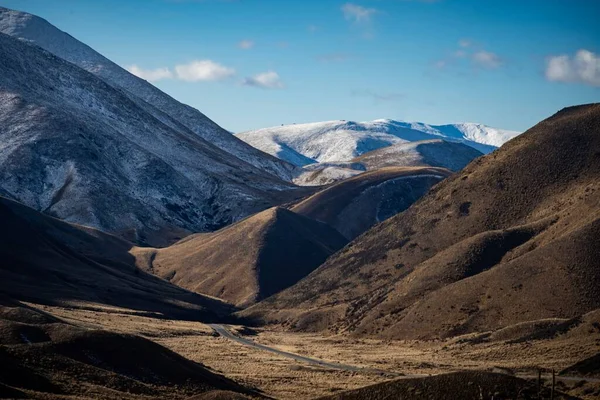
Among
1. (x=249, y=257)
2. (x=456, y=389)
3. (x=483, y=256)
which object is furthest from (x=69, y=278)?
(x=456, y=389)

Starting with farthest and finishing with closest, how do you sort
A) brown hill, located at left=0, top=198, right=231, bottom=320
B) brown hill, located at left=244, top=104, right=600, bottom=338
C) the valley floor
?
brown hill, located at left=0, top=198, right=231, bottom=320 → brown hill, located at left=244, top=104, right=600, bottom=338 → the valley floor

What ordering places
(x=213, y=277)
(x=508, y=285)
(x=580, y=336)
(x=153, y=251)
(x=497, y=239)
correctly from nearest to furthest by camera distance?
(x=580, y=336)
(x=508, y=285)
(x=497, y=239)
(x=213, y=277)
(x=153, y=251)

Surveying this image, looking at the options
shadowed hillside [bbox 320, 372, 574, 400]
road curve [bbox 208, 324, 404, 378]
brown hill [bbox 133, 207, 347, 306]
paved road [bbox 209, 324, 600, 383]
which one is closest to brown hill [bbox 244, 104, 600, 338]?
road curve [bbox 208, 324, 404, 378]

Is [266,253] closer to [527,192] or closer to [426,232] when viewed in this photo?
Answer: [426,232]

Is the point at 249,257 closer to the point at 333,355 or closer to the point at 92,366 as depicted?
the point at 333,355

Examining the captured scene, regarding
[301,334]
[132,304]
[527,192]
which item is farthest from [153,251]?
[527,192]

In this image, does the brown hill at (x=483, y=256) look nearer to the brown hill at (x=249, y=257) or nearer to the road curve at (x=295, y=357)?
the road curve at (x=295, y=357)

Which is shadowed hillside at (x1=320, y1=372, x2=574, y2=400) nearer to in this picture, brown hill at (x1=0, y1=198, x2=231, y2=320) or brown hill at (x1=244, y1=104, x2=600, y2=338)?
brown hill at (x1=244, y1=104, x2=600, y2=338)
